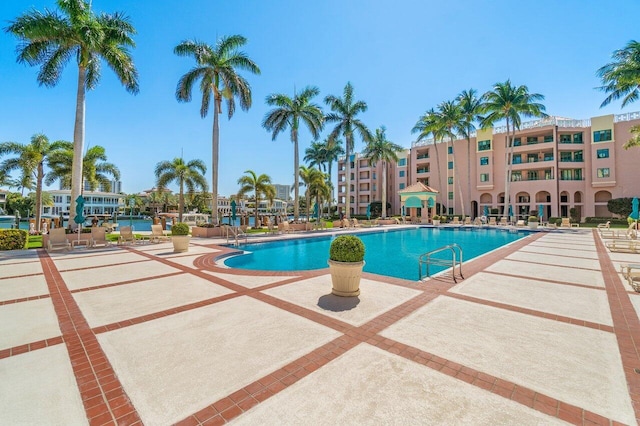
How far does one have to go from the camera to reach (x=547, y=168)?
4191 centimetres

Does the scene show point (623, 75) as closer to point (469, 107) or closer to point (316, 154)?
point (469, 107)

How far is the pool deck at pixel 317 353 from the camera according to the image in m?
2.78

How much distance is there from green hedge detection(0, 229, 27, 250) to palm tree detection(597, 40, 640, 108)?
37743 mm

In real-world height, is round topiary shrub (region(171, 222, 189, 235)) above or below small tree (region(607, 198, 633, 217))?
below

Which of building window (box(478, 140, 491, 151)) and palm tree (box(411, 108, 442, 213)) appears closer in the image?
palm tree (box(411, 108, 442, 213))

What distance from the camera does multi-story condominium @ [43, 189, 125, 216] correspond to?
70.8 meters

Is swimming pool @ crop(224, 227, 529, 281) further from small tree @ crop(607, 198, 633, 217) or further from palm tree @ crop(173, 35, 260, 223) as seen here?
small tree @ crop(607, 198, 633, 217)

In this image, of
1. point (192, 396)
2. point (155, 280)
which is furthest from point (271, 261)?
point (192, 396)

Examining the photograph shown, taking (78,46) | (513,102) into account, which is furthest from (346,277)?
(513,102)

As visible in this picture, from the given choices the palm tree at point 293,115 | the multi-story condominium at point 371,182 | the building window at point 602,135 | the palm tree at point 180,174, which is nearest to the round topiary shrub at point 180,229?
the palm tree at point 293,115

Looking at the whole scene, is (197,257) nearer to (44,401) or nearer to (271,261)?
(271,261)

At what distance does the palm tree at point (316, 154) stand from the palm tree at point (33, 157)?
34.8 m

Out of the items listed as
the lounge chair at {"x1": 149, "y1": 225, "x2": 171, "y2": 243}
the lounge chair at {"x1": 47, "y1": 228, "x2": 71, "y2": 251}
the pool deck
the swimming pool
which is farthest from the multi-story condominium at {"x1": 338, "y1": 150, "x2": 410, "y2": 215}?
the pool deck

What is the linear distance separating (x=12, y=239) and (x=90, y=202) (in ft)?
240
